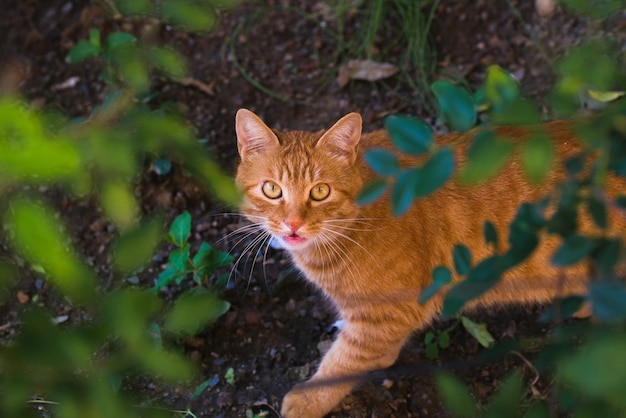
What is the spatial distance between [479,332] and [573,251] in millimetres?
2188

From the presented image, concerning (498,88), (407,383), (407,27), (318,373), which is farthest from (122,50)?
(407,27)

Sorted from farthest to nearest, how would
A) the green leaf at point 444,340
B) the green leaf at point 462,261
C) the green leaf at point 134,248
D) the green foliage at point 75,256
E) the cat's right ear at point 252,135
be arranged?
the green leaf at point 444,340, the cat's right ear at point 252,135, the green leaf at point 462,261, the green leaf at point 134,248, the green foliage at point 75,256

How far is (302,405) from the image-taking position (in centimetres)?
278

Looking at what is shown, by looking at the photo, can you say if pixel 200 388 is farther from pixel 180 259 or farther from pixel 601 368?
pixel 601 368

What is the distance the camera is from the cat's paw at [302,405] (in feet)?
9.12

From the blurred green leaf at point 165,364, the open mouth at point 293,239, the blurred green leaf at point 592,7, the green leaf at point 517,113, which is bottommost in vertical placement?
the open mouth at point 293,239

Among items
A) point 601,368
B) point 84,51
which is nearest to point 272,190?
point 84,51

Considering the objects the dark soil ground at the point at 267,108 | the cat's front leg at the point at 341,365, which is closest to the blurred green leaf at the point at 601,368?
the cat's front leg at the point at 341,365

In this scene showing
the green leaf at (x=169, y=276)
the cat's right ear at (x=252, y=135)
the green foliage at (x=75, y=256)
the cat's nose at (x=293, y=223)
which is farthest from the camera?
the green leaf at (x=169, y=276)

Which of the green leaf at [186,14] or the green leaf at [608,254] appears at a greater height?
the green leaf at [186,14]

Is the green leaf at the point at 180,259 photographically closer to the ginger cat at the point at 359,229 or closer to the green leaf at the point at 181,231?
the green leaf at the point at 181,231

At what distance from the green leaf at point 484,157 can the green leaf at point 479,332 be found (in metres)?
2.28

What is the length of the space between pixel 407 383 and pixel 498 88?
2.03 meters

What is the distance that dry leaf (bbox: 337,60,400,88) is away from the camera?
416cm
